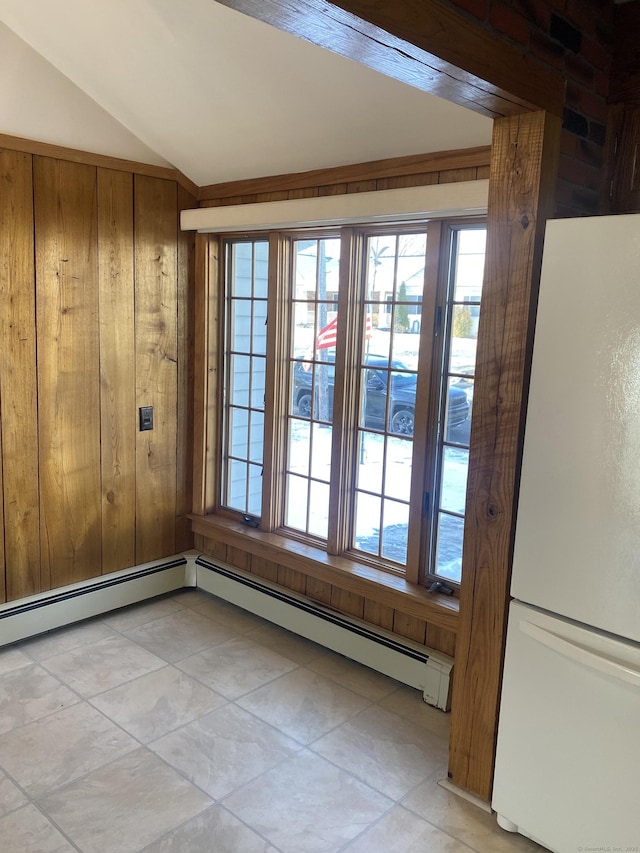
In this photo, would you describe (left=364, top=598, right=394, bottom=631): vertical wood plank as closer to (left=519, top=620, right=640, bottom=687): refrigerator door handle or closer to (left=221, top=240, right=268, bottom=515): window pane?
(left=221, top=240, right=268, bottom=515): window pane

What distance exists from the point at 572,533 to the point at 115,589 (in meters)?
2.54

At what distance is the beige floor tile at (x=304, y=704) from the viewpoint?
2762 millimetres

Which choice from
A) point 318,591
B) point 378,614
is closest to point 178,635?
point 318,591

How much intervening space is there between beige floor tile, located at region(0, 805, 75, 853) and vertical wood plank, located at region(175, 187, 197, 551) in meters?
1.89

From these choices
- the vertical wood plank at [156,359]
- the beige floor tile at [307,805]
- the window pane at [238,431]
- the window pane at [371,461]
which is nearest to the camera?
the beige floor tile at [307,805]

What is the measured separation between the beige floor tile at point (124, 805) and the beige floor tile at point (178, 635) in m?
0.77

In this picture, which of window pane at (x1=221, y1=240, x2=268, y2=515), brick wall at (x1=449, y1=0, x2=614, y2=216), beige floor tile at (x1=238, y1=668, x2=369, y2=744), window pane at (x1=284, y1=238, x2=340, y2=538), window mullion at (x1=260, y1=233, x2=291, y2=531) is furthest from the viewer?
window pane at (x1=221, y1=240, x2=268, y2=515)

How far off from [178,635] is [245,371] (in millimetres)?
1437

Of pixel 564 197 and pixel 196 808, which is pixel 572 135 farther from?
pixel 196 808

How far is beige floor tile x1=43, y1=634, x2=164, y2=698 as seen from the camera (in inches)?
119

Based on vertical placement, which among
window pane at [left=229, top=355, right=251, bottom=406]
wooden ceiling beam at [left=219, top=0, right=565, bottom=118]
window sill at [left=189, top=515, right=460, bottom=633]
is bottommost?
window sill at [left=189, top=515, right=460, bottom=633]

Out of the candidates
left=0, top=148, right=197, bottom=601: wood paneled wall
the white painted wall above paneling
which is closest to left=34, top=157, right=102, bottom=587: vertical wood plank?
left=0, top=148, right=197, bottom=601: wood paneled wall

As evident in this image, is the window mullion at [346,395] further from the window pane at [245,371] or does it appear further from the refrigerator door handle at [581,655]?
the refrigerator door handle at [581,655]

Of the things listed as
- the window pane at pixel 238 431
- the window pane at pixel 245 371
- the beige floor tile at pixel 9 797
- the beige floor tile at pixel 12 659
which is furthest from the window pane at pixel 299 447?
the beige floor tile at pixel 9 797
